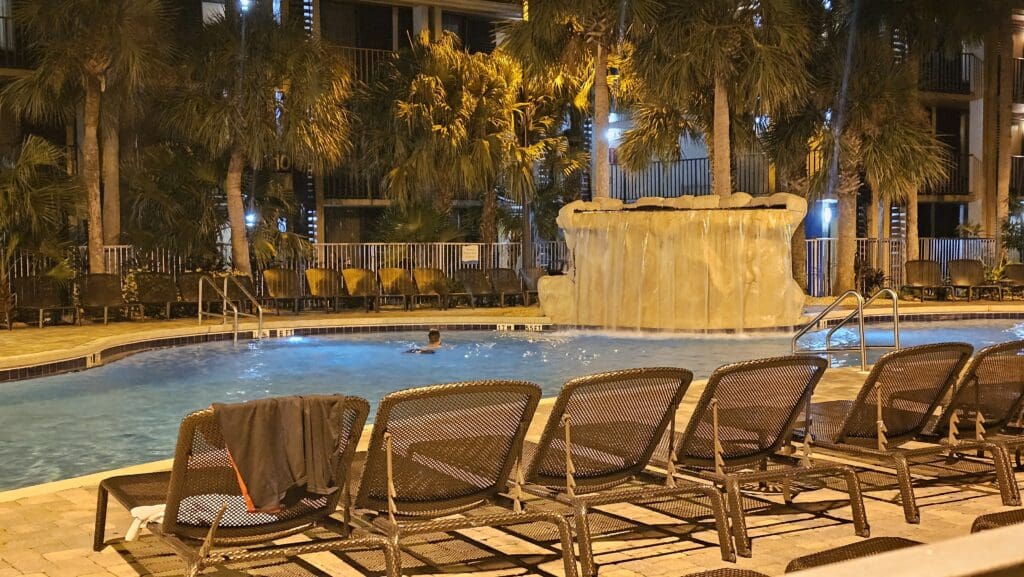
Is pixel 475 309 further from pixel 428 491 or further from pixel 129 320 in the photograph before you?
pixel 428 491

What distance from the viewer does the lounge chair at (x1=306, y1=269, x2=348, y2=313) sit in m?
18.9

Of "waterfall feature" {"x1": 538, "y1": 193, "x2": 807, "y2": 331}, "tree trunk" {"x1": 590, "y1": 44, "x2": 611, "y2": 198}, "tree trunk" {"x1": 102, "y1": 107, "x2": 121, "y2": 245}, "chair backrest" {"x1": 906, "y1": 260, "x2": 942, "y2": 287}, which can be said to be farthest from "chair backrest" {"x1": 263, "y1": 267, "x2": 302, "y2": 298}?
"chair backrest" {"x1": 906, "y1": 260, "x2": 942, "y2": 287}

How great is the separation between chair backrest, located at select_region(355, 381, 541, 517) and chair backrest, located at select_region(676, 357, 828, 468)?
0.90 metres

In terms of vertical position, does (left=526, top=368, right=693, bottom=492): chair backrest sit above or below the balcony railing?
below

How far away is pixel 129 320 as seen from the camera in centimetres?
1717

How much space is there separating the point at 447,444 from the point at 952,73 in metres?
27.3

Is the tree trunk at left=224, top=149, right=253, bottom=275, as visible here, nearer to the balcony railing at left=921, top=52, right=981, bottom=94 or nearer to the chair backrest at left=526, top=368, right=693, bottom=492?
the chair backrest at left=526, top=368, right=693, bottom=492

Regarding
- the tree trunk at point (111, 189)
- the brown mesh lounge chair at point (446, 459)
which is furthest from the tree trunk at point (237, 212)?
the brown mesh lounge chair at point (446, 459)

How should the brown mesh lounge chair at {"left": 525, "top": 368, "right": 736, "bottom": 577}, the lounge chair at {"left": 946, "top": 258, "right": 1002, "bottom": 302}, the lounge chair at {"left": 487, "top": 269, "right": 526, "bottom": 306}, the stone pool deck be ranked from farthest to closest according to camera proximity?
the lounge chair at {"left": 946, "top": 258, "right": 1002, "bottom": 302} → the lounge chair at {"left": 487, "top": 269, "right": 526, "bottom": 306} → the stone pool deck → the brown mesh lounge chair at {"left": 525, "top": 368, "right": 736, "bottom": 577}

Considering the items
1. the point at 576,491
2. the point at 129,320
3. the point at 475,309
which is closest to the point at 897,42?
the point at 475,309

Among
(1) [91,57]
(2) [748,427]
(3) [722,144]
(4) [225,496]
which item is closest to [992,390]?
(2) [748,427]

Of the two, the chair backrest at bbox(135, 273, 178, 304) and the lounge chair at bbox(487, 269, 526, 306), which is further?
the lounge chair at bbox(487, 269, 526, 306)

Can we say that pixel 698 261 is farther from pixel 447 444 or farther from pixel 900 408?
pixel 447 444

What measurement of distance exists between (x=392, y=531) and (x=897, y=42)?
22.7 metres
